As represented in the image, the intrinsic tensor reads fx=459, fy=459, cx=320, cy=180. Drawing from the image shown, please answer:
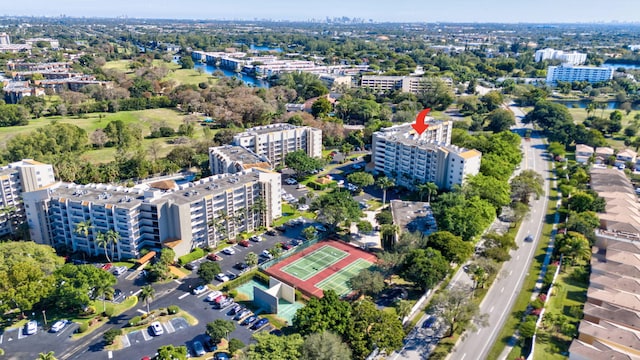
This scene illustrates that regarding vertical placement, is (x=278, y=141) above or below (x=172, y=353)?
above

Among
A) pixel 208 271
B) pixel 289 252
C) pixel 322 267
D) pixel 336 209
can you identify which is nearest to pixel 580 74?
pixel 336 209

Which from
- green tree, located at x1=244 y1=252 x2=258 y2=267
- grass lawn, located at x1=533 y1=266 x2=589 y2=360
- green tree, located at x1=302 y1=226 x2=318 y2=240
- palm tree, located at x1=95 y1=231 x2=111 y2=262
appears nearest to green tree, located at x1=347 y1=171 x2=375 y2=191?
green tree, located at x1=302 y1=226 x2=318 y2=240

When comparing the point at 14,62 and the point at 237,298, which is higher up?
the point at 14,62

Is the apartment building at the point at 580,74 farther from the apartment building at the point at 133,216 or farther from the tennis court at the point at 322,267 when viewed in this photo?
the apartment building at the point at 133,216

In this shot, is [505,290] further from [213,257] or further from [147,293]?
[147,293]

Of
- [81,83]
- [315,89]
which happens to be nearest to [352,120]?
[315,89]

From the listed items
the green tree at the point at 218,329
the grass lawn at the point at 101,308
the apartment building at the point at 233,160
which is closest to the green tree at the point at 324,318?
the green tree at the point at 218,329

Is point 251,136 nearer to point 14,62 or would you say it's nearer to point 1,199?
point 1,199
